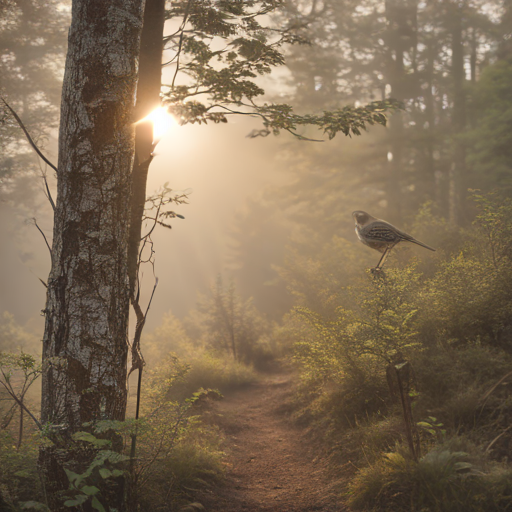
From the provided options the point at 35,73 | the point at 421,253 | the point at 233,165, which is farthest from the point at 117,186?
the point at 233,165

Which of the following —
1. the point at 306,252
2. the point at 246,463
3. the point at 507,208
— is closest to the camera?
the point at 246,463

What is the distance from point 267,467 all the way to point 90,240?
4308 mm

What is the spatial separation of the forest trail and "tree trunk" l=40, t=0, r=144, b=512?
1870mm

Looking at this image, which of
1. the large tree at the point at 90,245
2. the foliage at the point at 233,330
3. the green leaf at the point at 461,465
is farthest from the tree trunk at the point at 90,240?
the foliage at the point at 233,330

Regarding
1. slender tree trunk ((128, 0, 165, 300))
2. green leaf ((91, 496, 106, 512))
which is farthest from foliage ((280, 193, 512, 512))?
slender tree trunk ((128, 0, 165, 300))

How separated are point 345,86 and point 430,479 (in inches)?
852

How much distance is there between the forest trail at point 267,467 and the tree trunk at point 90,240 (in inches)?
73.6

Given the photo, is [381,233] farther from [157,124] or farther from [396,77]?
[396,77]

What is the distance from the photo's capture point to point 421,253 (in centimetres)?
1341

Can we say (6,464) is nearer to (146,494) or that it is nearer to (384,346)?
(146,494)

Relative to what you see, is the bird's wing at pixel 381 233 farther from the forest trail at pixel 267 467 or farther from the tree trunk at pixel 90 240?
the tree trunk at pixel 90 240

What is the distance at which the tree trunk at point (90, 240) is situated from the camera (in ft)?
10.0

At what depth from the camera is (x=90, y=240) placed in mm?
3184

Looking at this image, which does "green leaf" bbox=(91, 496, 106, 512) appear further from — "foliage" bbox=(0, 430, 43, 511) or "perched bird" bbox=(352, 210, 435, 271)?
"perched bird" bbox=(352, 210, 435, 271)
